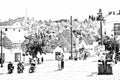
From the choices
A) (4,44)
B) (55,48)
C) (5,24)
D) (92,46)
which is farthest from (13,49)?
(5,24)

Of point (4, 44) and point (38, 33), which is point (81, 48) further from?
point (38, 33)

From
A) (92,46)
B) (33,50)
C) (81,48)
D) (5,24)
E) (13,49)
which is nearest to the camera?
(33,50)

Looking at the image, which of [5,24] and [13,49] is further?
[5,24]

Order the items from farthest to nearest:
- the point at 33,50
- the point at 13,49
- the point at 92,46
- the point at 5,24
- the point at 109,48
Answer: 1. the point at 5,24
2. the point at 92,46
3. the point at 13,49
4. the point at 109,48
5. the point at 33,50

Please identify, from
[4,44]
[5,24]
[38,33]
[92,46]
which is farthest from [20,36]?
[5,24]

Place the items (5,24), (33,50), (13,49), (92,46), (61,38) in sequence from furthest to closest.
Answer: (5,24) < (92,46) < (61,38) < (13,49) < (33,50)

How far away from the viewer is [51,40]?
183 ft

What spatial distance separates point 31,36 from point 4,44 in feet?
47.6

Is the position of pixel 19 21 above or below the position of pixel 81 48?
above

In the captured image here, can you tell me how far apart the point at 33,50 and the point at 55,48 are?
45.6 feet

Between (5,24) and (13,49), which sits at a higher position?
(5,24)

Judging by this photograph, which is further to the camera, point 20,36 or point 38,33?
point 20,36

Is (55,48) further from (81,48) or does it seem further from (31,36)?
(31,36)

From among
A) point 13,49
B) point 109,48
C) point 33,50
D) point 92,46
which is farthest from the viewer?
point 92,46
